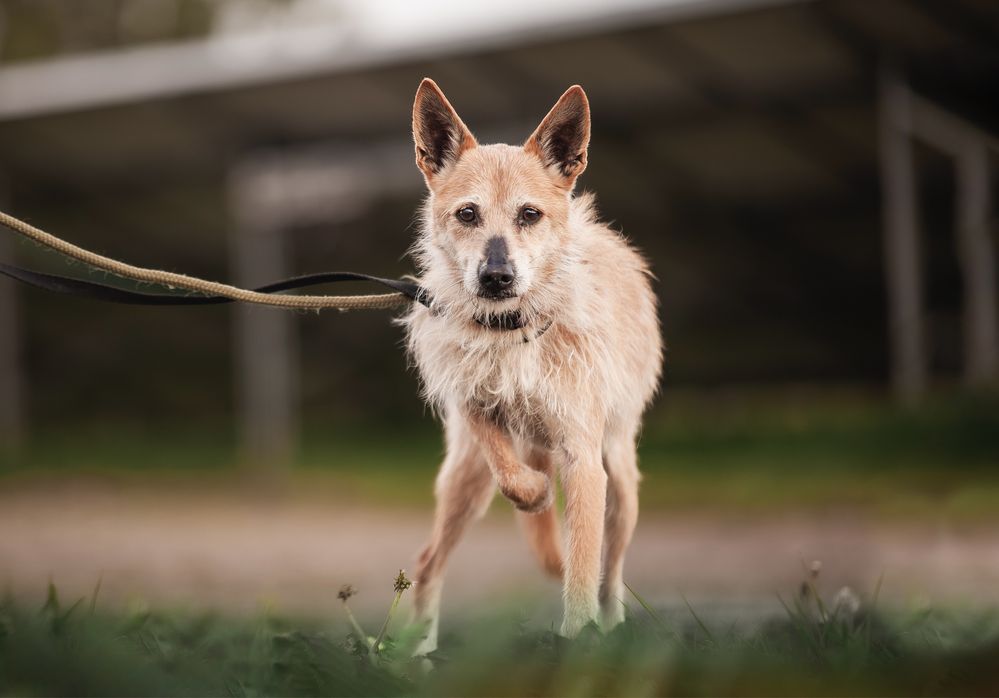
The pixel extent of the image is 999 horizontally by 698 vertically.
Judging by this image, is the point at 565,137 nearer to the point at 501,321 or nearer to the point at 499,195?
the point at 499,195

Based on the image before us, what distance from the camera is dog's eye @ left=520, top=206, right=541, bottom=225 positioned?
10.6ft

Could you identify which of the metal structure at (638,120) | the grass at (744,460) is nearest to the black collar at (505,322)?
the grass at (744,460)

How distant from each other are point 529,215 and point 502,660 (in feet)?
4.50

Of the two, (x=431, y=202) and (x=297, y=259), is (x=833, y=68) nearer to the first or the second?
(x=431, y=202)

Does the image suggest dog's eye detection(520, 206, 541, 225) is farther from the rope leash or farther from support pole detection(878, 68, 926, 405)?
support pole detection(878, 68, 926, 405)

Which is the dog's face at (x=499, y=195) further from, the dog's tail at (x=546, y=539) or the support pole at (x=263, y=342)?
the support pole at (x=263, y=342)

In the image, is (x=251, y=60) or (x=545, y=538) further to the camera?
(x=251, y=60)

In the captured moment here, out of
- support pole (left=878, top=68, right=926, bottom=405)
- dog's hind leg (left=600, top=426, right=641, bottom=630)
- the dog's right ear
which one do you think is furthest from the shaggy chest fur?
support pole (left=878, top=68, right=926, bottom=405)

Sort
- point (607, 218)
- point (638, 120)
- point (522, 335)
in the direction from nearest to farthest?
point (522, 335)
point (638, 120)
point (607, 218)

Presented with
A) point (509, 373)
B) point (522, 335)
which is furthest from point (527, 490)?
point (522, 335)

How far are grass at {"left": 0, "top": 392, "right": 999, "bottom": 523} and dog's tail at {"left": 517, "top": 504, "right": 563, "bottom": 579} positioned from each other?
5.39 m

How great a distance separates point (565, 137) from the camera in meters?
3.19

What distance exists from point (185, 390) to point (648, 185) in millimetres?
9994

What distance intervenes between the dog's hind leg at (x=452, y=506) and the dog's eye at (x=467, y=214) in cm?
65
